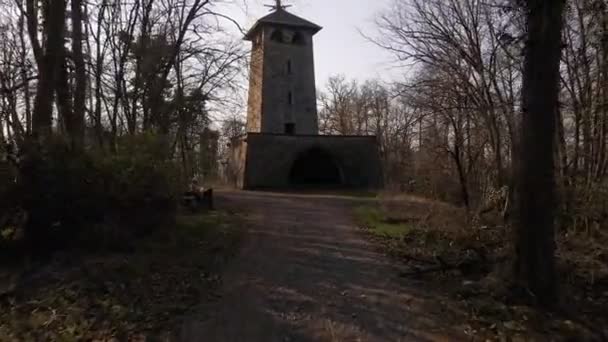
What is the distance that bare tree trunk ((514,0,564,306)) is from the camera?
6039mm

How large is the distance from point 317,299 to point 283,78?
25.7 metres

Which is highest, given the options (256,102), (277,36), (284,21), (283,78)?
(284,21)

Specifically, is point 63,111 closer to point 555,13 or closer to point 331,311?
point 331,311

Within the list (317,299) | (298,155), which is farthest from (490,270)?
(298,155)

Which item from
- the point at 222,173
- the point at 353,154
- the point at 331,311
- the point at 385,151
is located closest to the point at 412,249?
the point at 331,311

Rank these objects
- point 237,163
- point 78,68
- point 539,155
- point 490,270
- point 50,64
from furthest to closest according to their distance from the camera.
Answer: point 237,163 → point 78,68 → point 50,64 → point 490,270 → point 539,155

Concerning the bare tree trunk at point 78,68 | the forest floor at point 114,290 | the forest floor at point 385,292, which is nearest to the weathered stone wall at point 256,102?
the bare tree trunk at point 78,68

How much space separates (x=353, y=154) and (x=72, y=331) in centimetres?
2137

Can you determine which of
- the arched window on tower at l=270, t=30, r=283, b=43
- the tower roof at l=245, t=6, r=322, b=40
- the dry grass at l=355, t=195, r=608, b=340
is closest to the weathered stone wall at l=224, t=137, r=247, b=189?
the arched window on tower at l=270, t=30, r=283, b=43

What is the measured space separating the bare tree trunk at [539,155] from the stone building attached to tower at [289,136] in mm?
19072

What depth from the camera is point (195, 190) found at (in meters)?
15.0

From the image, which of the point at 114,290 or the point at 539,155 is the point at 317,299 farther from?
the point at 539,155

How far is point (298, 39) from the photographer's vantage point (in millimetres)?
32250

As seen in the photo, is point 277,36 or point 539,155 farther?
point 277,36
